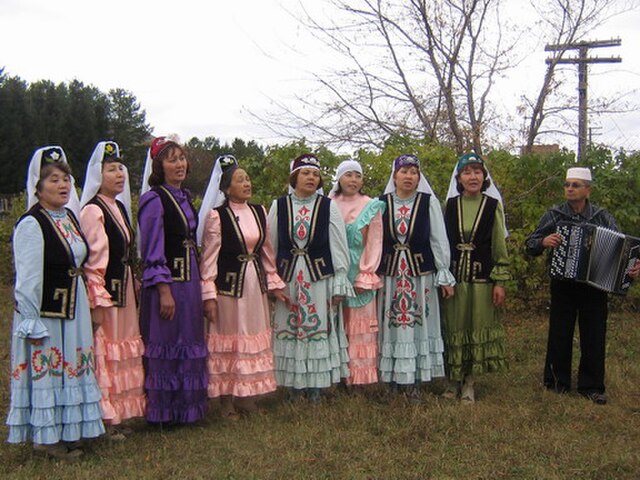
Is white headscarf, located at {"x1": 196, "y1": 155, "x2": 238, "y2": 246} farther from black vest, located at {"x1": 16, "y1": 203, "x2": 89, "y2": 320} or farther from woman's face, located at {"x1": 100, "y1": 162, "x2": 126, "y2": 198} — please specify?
black vest, located at {"x1": 16, "y1": 203, "x2": 89, "y2": 320}

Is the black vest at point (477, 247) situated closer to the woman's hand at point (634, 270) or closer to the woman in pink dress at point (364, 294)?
the woman in pink dress at point (364, 294)

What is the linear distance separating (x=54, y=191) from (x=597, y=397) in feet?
14.4

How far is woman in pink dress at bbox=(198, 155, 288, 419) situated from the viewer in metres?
5.07

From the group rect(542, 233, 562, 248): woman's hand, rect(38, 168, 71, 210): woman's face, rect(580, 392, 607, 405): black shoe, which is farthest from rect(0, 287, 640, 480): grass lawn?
rect(38, 168, 71, 210): woman's face

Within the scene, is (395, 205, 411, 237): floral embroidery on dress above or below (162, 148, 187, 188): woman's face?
below

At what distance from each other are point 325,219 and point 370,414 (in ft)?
4.94

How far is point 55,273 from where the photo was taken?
430cm

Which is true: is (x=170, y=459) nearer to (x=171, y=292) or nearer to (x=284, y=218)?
(x=171, y=292)

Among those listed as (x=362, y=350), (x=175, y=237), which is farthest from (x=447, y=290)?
(x=175, y=237)

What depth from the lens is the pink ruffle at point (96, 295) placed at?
4473 millimetres

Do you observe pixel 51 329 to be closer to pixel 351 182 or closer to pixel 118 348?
pixel 118 348

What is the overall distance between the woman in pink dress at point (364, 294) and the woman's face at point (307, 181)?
0.44 m

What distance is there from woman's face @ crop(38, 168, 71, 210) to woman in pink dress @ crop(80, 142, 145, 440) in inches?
10.8

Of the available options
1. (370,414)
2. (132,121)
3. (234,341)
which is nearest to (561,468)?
(370,414)
